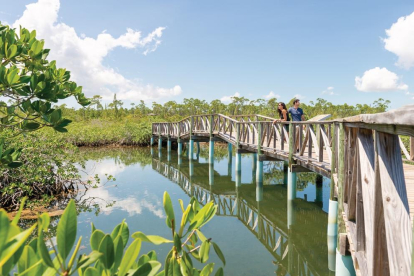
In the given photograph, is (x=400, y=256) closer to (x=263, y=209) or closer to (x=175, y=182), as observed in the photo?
(x=263, y=209)

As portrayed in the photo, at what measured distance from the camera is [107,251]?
564mm

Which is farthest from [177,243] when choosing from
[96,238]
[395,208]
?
[395,208]

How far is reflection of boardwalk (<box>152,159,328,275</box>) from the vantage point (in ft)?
15.3

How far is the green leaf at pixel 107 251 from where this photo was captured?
0.55m

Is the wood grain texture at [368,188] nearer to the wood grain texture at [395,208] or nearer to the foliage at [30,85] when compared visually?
the wood grain texture at [395,208]

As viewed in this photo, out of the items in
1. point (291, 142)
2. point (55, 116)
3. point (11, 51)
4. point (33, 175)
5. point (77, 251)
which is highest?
point (11, 51)

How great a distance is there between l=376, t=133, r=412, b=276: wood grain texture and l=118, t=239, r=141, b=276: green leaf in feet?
Answer: 2.79

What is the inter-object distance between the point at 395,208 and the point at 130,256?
35.4 inches

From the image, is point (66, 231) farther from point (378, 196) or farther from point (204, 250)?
point (378, 196)

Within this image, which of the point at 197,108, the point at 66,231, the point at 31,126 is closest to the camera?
the point at 66,231

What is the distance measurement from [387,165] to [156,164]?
46.1ft

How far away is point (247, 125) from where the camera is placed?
9.83 metres

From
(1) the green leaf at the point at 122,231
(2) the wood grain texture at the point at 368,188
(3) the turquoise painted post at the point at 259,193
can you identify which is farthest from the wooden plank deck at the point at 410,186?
(3) the turquoise painted post at the point at 259,193

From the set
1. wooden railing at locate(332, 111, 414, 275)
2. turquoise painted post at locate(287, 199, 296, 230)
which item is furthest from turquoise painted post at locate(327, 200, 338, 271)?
wooden railing at locate(332, 111, 414, 275)
